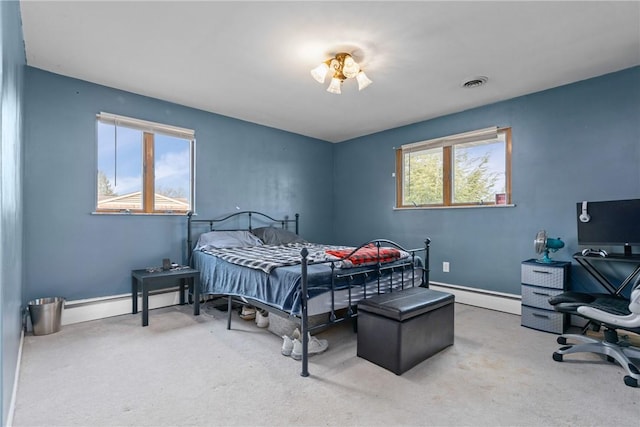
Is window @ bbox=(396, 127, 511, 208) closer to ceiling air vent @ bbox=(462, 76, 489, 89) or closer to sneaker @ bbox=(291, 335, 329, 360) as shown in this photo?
ceiling air vent @ bbox=(462, 76, 489, 89)

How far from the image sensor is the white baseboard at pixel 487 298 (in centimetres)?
358

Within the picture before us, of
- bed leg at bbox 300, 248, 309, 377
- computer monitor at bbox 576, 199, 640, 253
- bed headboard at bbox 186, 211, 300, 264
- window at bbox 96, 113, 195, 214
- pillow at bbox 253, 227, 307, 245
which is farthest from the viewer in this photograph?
pillow at bbox 253, 227, 307, 245

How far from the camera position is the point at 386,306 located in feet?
7.34

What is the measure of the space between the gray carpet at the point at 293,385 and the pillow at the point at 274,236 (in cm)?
164

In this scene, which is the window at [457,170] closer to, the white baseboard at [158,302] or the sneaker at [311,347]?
the white baseboard at [158,302]

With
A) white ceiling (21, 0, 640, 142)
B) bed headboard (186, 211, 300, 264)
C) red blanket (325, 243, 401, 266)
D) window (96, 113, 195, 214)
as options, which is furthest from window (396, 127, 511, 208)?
window (96, 113, 195, 214)

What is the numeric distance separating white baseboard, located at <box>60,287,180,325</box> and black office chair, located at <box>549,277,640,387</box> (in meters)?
3.90

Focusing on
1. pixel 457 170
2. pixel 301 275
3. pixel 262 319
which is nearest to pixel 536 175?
pixel 457 170

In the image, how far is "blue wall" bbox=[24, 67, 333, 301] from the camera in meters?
3.01

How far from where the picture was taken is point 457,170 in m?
4.20

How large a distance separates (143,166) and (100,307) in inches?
62.5

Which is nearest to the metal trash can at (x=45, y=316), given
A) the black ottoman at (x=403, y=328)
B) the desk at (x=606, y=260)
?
the black ottoman at (x=403, y=328)

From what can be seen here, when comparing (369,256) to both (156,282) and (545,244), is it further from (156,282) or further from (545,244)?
(156,282)

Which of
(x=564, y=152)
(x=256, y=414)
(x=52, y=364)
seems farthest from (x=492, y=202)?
(x=52, y=364)
